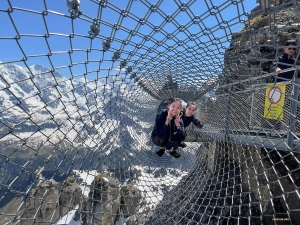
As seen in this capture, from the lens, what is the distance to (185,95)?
7949 millimetres

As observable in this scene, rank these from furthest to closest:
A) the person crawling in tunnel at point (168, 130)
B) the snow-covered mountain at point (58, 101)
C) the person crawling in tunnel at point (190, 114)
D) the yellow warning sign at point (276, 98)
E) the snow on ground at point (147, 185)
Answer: the person crawling in tunnel at point (190, 114) < the person crawling in tunnel at point (168, 130) < the snow on ground at point (147, 185) < the yellow warning sign at point (276, 98) < the snow-covered mountain at point (58, 101)

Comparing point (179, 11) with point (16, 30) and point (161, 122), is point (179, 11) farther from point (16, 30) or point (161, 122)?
point (161, 122)

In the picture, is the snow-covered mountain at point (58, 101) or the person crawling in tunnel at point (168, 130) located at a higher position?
the snow-covered mountain at point (58, 101)

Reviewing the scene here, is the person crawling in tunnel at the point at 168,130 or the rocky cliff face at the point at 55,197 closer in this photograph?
the rocky cliff face at the point at 55,197

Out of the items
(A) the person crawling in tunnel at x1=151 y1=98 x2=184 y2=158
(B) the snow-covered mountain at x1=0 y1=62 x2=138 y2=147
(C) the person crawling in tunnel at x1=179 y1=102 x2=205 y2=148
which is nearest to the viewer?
(B) the snow-covered mountain at x1=0 y1=62 x2=138 y2=147

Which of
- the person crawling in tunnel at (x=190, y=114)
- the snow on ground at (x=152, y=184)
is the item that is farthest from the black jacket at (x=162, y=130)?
the snow on ground at (x=152, y=184)

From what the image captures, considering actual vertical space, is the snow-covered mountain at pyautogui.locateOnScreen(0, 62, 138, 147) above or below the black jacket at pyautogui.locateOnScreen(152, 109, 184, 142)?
above

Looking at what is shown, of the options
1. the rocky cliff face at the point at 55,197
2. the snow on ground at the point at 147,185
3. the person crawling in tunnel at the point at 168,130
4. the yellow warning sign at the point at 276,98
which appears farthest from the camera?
the person crawling in tunnel at the point at 168,130

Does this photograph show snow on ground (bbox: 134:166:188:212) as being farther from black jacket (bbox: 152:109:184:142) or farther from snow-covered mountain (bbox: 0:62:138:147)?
snow-covered mountain (bbox: 0:62:138:147)

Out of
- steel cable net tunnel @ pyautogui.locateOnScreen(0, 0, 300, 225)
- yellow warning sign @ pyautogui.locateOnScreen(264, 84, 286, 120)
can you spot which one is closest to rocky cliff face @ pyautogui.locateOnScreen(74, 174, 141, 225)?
steel cable net tunnel @ pyautogui.locateOnScreen(0, 0, 300, 225)

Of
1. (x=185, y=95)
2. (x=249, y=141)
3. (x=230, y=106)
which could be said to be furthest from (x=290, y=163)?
(x=185, y=95)

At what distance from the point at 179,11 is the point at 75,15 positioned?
126cm

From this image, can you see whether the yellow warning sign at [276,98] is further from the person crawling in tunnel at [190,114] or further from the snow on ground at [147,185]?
the snow on ground at [147,185]

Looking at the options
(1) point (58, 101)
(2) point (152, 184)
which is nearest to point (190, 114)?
(2) point (152, 184)
